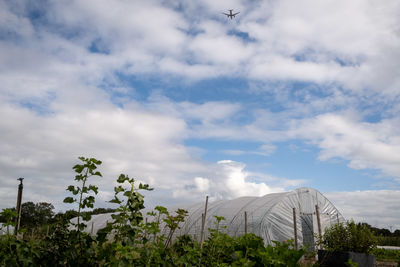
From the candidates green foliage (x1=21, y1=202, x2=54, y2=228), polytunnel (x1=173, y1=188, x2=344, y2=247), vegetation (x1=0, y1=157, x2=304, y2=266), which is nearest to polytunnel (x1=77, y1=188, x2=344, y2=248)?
polytunnel (x1=173, y1=188, x2=344, y2=247)

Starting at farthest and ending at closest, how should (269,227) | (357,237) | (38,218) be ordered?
(38,218), (269,227), (357,237)

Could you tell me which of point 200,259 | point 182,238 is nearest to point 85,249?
point 200,259

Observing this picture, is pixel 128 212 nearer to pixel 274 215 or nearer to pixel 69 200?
pixel 69 200

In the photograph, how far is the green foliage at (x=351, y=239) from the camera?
4.82 meters

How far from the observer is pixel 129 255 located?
223 centimetres

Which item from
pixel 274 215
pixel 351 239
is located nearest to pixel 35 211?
pixel 274 215

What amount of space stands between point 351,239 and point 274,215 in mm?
7517

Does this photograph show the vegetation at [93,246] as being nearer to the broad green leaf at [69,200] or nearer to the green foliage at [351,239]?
the broad green leaf at [69,200]

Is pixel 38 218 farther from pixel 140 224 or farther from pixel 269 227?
pixel 140 224

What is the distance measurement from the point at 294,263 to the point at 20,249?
207cm

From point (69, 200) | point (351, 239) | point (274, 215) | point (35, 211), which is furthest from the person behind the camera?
point (35, 211)

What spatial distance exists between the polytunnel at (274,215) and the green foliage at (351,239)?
626cm

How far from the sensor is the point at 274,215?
12211mm

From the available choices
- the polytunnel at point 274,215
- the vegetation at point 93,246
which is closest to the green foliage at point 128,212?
the vegetation at point 93,246
